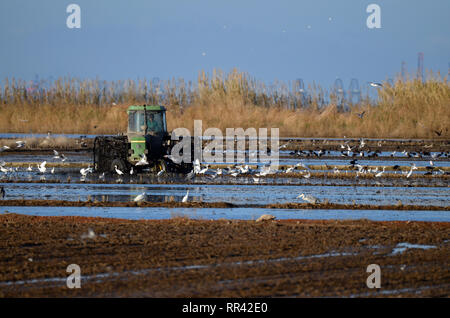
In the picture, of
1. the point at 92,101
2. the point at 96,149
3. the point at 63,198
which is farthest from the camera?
the point at 92,101

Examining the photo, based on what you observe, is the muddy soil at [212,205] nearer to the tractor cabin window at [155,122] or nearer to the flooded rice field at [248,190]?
the flooded rice field at [248,190]

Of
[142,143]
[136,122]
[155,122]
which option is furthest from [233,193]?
[136,122]

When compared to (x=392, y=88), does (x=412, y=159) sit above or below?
below

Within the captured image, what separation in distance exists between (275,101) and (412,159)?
19.8 m

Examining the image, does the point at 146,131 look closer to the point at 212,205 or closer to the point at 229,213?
the point at 212,205

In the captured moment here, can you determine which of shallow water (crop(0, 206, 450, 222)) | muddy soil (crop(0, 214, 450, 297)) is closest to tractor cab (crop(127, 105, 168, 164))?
shallow water (crop(0, 206, 450, 222))

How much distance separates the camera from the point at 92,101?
55125 mm

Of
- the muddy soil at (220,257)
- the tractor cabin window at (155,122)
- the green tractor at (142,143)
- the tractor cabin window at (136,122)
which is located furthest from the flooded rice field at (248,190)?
the muddy soil at (220,257)

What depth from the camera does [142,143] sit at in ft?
83.0

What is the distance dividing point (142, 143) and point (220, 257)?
44.4 ft

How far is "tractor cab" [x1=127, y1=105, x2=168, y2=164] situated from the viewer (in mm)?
25408

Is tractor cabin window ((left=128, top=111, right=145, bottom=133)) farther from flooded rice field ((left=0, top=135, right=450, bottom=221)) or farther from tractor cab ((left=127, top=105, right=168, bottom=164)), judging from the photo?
→ flooded rice field ((left=0, top=135, right=450, bottom=221))
